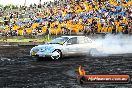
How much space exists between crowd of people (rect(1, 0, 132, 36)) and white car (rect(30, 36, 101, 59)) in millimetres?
16458

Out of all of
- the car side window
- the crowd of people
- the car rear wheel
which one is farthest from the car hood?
the crowd of people

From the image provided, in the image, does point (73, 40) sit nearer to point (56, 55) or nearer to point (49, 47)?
point (56, 55)

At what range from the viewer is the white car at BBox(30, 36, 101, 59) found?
2252 centimetres

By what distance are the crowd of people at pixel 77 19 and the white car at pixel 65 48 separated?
1646cm

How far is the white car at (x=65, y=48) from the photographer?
22.5 m

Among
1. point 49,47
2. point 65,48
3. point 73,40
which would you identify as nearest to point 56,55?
point 49,47

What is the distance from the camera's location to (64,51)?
76.0 feet

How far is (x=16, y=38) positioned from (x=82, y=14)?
963 centimetres

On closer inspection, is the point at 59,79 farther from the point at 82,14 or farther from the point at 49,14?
the point at 49,14

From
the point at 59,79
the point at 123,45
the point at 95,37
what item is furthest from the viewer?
the point at 95,37

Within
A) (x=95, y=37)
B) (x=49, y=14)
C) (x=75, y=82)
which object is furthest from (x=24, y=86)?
(x=49, y=14)

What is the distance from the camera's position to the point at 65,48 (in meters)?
23.2

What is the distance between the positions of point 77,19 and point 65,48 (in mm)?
27740

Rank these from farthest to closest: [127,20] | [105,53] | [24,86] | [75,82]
A: [127,20] → [105,53] → [75,82] → [24,86]
